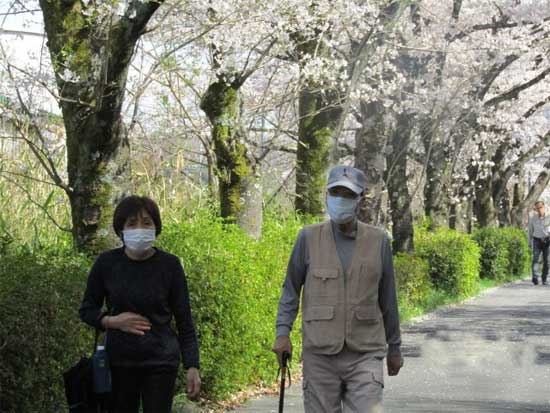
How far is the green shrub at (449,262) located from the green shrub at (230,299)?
12.6 m

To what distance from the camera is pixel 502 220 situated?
2099 inches

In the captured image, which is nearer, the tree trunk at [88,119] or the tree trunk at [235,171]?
the tree trunk at [88,119]

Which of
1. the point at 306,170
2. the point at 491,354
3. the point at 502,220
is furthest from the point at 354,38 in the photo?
the point at 502,220

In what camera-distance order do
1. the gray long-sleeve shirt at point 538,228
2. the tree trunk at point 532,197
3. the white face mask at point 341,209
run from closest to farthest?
the white face mask at point 341,209, the gray long-sleeve shirt at point 538,228, the tree trunk at point 532,197

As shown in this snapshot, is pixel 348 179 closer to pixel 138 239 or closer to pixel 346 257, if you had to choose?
pixel 346 257

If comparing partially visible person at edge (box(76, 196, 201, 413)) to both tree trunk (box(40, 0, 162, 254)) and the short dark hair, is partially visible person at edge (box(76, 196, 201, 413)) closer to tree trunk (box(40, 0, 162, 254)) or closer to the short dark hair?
the short dark hair

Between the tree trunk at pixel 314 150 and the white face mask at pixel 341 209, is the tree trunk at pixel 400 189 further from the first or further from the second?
the white face mask at pixel 341 209

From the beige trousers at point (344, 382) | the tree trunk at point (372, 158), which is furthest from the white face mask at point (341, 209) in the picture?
the tree trunk at point (372, 158)

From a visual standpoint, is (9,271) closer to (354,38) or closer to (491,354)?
(491,354)

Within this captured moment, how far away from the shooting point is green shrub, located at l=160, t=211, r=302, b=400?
32.7ft

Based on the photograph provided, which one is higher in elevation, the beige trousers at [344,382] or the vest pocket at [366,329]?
the vest pocket at [366,329]

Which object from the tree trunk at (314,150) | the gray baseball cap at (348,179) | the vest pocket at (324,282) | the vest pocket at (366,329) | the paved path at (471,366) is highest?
the tree trunk at (314,150)

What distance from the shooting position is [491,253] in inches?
1331

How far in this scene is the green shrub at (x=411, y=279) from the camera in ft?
67.8
